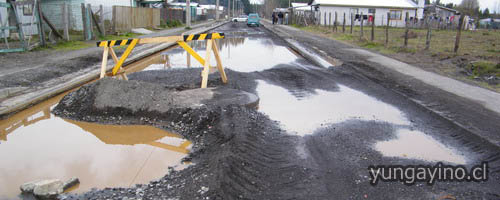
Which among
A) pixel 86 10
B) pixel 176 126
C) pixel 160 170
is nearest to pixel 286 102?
pixel 176 126

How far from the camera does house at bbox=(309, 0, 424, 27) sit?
160ft

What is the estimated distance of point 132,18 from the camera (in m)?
29.2

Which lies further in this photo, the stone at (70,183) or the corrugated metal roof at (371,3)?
the corrugated metal roof at (371,3)

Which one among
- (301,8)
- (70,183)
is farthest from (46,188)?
(301,8)

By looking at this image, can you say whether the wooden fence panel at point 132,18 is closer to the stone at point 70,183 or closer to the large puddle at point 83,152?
the large puddle at point 83,152

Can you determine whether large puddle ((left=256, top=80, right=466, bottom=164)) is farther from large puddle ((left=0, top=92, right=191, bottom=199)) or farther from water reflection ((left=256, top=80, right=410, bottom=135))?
large puddle ((left=0, top=92, right=191, bottom=199))

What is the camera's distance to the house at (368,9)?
4878 cm

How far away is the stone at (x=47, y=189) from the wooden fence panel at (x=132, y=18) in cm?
2306

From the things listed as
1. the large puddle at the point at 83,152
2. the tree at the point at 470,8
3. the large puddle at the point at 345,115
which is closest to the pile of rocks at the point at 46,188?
the large puddle at the point at 83,152

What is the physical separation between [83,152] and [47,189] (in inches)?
55.7

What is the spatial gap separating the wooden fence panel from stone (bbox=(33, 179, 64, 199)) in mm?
23058

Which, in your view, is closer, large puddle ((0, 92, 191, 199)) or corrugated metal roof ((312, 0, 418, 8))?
large puddle ((0, 92, 191, 199))

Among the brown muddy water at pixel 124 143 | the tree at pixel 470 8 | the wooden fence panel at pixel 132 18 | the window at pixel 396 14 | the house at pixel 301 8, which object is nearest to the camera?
the brown muddy water at pixel 124 143

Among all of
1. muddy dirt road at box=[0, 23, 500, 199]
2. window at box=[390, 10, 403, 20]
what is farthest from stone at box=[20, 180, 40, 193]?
window at box=[390, 10, 403, 20]
